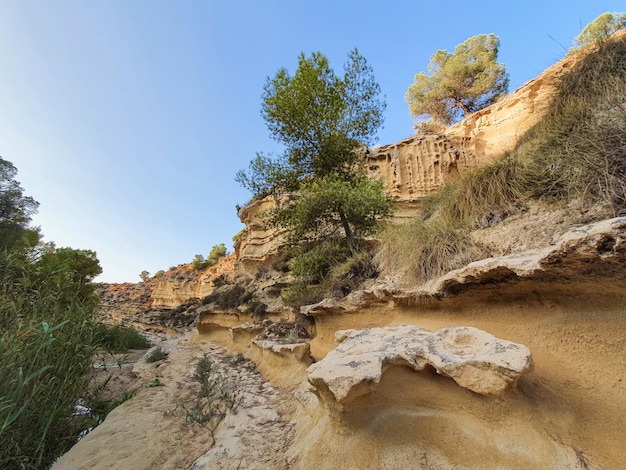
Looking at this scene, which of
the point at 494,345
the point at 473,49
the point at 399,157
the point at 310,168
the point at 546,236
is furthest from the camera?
the point at 473,49

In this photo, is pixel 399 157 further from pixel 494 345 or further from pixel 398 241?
pixel 494 345

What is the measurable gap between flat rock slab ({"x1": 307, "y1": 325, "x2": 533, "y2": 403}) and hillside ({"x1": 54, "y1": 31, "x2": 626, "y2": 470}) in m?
0.01

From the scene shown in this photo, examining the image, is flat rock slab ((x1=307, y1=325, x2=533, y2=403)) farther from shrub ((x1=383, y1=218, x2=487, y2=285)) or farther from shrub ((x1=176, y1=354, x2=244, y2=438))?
shrub ((x1=176, y1=354, x2=244, y2=438))

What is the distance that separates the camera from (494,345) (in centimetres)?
173

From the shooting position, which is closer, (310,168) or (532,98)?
(310,168)

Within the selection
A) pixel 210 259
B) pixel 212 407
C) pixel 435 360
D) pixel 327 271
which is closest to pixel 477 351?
pixel 435 360

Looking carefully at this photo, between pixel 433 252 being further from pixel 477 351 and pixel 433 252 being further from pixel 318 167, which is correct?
pixel 318 167

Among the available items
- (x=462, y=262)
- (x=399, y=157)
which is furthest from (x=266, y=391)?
(x=399, y=157)

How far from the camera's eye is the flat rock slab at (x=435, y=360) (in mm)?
1547

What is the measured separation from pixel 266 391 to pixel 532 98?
1381 centimetres

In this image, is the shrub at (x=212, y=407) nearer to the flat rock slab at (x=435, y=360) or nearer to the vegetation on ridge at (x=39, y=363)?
the vegetation on ridge at (x=39, y=363)

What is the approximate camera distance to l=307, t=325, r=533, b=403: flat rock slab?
155cm

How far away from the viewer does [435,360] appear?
1.80 m

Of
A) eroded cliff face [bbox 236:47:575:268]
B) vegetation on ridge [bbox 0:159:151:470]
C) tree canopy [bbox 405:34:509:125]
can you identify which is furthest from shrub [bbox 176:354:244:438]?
tree canopy [bbox 405:34:509:125]
